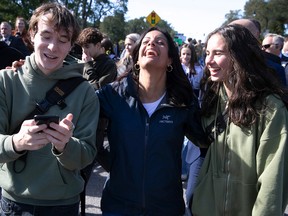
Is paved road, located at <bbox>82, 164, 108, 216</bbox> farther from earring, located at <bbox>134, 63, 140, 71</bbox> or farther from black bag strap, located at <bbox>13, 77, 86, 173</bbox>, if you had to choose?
black bag strap, located at <bbox>13, 77, 86, 173</bbox>

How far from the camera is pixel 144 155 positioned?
2.48 meters

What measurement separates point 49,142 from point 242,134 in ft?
4.00

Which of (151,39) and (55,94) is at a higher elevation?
(151,39)

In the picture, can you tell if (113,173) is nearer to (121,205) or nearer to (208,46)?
(121,205)

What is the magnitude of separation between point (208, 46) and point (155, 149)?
85cm

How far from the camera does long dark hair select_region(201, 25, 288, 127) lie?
238 cm

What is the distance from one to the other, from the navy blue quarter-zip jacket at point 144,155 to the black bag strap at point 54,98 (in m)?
0.41

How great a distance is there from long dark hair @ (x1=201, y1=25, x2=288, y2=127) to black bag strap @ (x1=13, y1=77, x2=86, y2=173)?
1.07 m

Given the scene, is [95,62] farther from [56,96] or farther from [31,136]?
[31,136]

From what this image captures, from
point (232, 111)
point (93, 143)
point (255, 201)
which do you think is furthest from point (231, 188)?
point (93, 143)

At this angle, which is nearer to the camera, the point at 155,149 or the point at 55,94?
the point at 55,94

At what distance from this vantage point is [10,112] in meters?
2.18

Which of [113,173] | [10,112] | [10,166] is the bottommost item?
[113,173]

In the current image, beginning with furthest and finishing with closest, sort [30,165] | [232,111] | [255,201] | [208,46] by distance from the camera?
[208,46]
[232,111]
[255,201]
[30,165]
